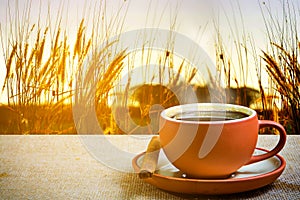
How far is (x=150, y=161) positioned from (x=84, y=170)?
0.44 feet

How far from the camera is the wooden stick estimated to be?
Result: 0.56 metres

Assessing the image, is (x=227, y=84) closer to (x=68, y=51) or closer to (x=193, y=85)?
(x=193, y=85)

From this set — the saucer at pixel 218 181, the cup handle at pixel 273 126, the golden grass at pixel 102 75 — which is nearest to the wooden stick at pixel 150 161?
the saucer at pixel 218 181

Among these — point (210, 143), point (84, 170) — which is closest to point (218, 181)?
point (210, 143)

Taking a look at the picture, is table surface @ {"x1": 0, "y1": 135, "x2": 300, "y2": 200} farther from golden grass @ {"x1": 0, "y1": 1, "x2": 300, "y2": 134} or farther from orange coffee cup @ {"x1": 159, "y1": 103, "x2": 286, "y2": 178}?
golden grass @ {"x1": 0, "y1": 1, "x2": 300, "y2": 134}

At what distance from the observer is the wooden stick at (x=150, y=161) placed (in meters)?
0.56

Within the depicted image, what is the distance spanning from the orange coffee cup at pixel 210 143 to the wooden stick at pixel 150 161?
30 millimetres

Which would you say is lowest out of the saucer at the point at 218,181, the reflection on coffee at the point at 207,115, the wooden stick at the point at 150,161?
the saucer at the point at 218,181

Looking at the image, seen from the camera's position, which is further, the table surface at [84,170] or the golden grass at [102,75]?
the golden grass at [102,75]

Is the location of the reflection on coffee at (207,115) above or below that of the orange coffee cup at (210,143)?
above

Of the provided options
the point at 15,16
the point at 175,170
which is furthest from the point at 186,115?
the point at 15,16

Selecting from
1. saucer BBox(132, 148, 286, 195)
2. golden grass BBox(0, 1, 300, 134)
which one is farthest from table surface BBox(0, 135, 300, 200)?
golden grass BBox(0, 1, 300, 134)

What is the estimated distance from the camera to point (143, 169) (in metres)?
0.56

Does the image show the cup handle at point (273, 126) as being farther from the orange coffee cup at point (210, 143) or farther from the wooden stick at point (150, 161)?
the wooden stick at point (150, 161)
